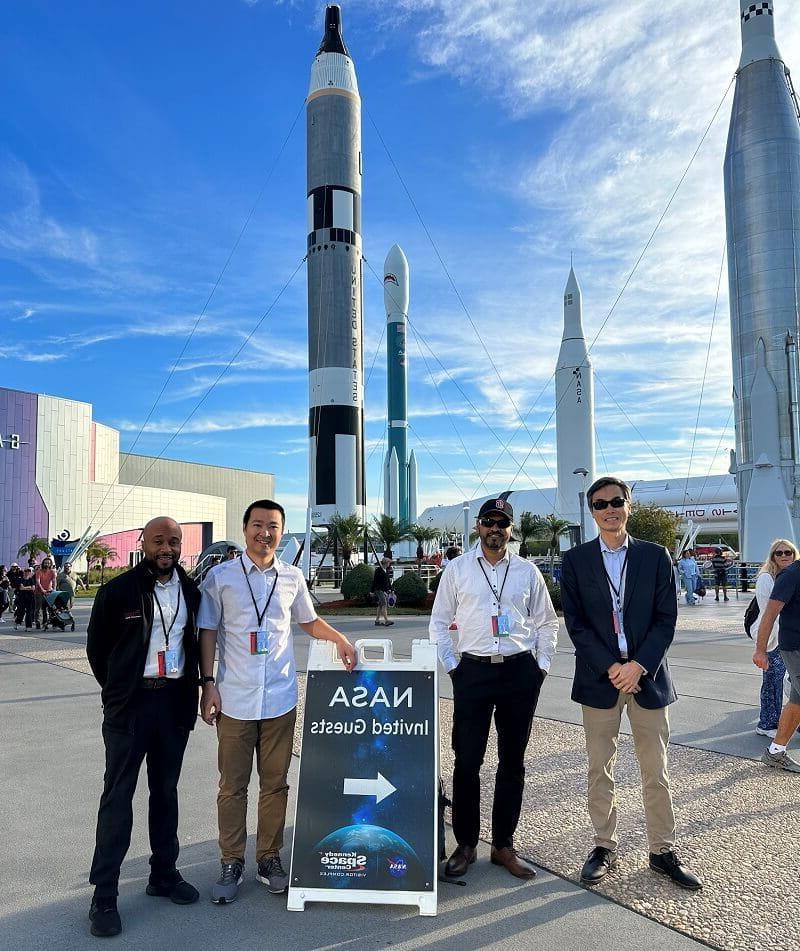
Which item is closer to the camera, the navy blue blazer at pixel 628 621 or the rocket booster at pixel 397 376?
the navy blue blazer at pixel 628 621

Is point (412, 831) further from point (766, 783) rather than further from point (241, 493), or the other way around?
point (241, 493)

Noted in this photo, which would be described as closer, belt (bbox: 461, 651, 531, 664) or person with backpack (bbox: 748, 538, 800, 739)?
belt (bbox: 461, 651, 531, 664)

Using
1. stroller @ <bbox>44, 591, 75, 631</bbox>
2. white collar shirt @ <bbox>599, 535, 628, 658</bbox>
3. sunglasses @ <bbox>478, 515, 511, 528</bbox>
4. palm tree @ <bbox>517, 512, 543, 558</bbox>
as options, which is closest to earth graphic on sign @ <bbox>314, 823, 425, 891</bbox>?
white collar shirt @ <bbox>599, 535, 628, 658</bbox>

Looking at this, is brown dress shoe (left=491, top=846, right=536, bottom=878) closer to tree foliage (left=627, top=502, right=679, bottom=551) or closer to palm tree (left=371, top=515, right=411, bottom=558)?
palm tree (left=371, top=515, right=411, bottom=558)

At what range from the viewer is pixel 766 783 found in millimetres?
4863

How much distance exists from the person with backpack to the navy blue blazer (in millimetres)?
2813

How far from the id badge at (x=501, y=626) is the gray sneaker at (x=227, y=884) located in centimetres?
168

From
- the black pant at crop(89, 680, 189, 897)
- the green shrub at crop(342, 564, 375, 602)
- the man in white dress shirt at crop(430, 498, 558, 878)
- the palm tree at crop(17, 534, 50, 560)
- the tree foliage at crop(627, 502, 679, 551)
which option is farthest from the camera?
the palm tree at crop(17, 534, 50, 560)

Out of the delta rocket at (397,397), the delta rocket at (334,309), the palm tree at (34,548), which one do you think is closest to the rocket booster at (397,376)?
the delta rocket at (397,397)

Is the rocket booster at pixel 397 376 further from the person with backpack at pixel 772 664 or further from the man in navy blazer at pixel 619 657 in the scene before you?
the man in navy blazer at pixel 619 657

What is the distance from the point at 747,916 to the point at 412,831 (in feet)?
4.81

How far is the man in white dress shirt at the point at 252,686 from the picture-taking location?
348cm

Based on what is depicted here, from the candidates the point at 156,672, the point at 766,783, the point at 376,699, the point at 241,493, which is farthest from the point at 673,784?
the point at 241,493

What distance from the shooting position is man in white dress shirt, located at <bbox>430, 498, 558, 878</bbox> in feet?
12.1
